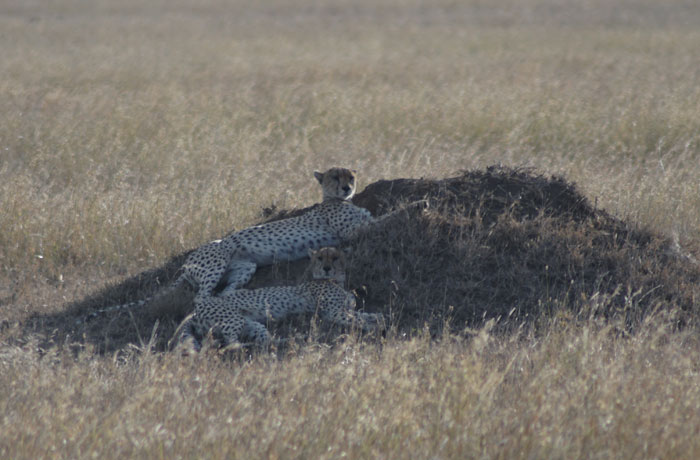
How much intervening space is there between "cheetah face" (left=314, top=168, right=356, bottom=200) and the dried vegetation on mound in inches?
17.3

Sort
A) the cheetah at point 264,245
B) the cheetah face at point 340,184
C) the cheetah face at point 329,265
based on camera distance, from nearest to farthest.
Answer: the cheetah face at point 329,265 < the cheetah at point 264,245 < the cheetah face at point 340,184

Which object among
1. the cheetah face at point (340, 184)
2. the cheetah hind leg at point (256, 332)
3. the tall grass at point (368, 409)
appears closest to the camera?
the tall grass at point (368, 409)

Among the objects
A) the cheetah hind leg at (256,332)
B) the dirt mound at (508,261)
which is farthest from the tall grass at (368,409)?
the dirt mound at (508,261)

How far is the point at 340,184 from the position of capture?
6492mm

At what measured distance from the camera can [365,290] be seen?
5.47 metres

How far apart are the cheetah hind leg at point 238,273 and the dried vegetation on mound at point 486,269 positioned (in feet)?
0.31

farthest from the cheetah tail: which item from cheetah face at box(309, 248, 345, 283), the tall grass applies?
the tall grass

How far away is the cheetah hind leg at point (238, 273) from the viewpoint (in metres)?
5.70

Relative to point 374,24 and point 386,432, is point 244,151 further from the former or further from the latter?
point 374,24

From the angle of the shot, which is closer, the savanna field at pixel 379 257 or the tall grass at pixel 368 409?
the tall grass at pixel 368 409

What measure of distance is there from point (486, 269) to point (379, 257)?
0.71m

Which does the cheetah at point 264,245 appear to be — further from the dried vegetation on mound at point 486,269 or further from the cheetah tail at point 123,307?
the dried vegetation on mound at point 486,269

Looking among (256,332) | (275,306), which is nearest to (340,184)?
(275,306)

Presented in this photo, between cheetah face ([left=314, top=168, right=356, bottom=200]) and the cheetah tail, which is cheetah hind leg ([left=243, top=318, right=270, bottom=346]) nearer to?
the cheetah tail
